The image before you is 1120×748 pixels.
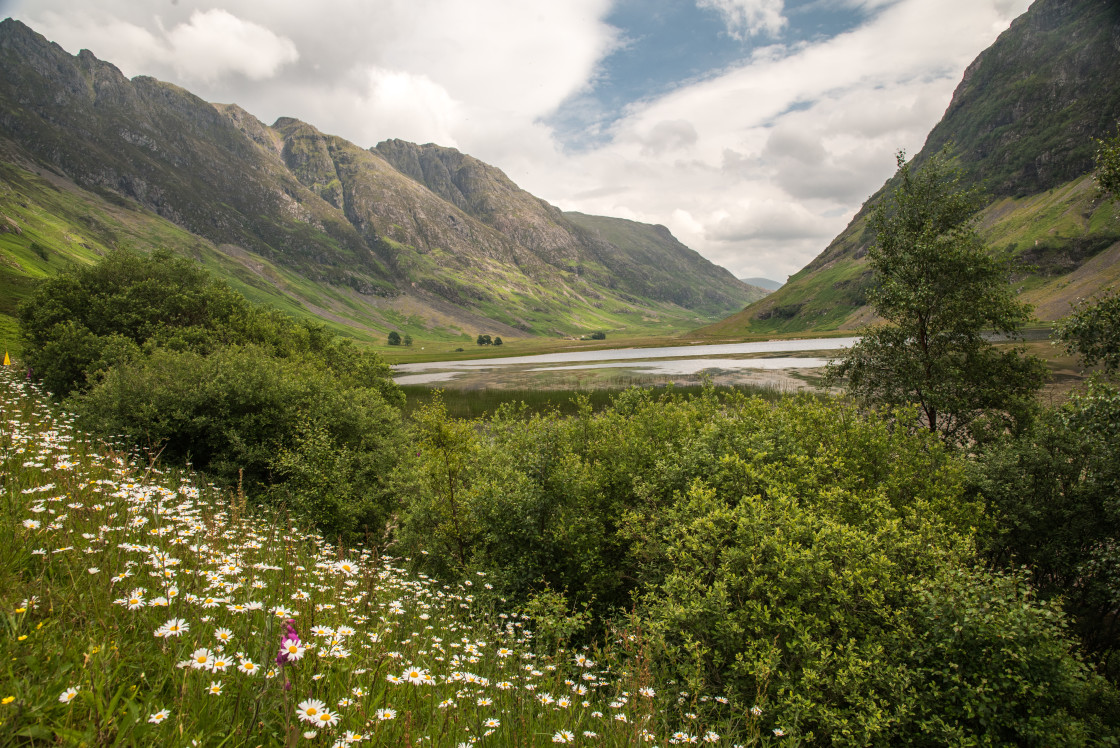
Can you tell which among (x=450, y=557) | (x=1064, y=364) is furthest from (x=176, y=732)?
(x=1064, y=364)

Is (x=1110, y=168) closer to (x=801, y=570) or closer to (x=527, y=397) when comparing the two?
(x=801, y=570)

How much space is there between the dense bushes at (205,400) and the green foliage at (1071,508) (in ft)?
82.2

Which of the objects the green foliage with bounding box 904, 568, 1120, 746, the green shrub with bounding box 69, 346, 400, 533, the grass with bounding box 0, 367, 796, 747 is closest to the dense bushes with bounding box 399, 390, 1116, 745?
the green foliage with bounding box 904, 568, 1120, 746

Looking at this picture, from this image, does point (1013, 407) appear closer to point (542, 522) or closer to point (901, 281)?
point (901, 281)

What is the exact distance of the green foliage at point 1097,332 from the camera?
16.8 metres

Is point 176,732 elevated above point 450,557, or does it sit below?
above

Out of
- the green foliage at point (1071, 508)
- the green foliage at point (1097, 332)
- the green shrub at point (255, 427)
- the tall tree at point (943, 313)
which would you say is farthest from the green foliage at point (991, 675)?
the green shrub at point (255, 427)

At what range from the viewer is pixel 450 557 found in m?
20.1

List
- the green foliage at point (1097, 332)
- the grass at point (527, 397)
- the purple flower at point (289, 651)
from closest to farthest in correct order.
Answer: the purple flower at point (289, 651) < the green foliage at point (1097, 332) < the grass at point (527, 397)

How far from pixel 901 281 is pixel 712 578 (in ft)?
73.9

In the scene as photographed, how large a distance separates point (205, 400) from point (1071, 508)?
127 ft

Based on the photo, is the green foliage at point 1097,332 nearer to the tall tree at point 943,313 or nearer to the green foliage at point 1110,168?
the green foliage at point 1110,168

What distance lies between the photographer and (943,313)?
87.4 ft

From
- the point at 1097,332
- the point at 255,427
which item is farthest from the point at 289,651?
the point at 255,427
